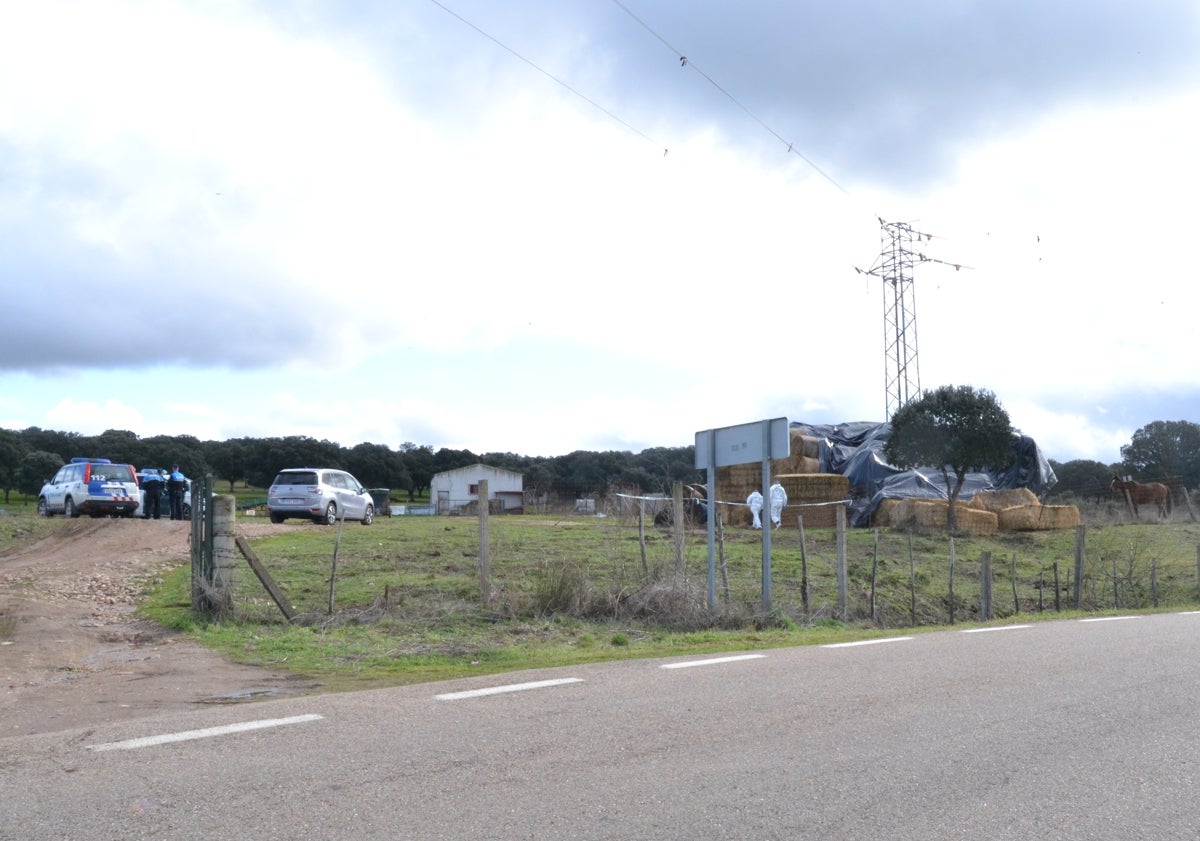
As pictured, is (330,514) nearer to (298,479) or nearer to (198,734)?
(298,479)

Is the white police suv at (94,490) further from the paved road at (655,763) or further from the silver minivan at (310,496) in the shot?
the paved road at (655,763)

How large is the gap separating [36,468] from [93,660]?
57708 mm

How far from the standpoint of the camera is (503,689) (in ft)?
27.0

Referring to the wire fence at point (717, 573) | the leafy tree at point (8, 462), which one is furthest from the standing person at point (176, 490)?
the leafy tree at point (8, 462)

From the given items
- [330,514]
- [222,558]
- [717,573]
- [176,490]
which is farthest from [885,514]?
[222,558]

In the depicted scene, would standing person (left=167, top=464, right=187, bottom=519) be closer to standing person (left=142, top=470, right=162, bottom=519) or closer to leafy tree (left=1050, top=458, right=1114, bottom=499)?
standing person (left=142, top=470, right=162, bottom=519)

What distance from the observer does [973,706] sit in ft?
24.6

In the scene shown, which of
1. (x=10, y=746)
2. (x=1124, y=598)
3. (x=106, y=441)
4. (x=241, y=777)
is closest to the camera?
(x=241, y=777)

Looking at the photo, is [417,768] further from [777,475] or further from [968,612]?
[777,475]

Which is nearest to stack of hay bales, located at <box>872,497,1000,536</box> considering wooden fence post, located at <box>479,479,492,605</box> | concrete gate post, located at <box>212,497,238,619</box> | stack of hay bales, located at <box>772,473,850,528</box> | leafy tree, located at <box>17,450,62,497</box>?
stack of hay bales, located at <box>772,473,850,528</box>

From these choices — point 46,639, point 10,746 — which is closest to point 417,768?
point 10,746

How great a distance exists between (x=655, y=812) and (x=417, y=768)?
1.49 metres

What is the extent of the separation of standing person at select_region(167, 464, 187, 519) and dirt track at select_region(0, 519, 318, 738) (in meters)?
9.95

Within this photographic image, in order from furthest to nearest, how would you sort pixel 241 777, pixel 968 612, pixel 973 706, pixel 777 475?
pixel 777 475
pixel 968 612
pixel 973 706
pixel 241 777
